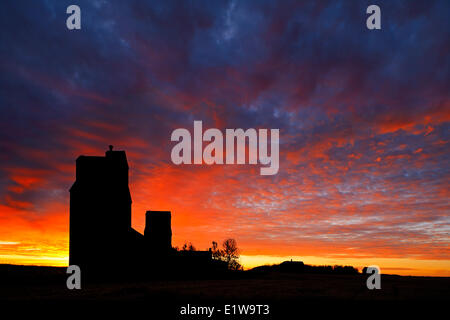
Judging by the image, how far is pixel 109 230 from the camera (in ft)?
124

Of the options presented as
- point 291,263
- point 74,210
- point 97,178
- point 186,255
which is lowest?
point 291,263

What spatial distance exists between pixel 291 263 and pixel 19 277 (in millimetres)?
47281

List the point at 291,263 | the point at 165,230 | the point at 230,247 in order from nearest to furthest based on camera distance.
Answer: the point at 165,230 → the point at 291,263 → the point at 230,247

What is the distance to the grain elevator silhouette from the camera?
36812 mm

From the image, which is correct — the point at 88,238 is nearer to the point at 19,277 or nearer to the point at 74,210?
the point at 74,210

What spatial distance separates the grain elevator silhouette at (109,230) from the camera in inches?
1449
